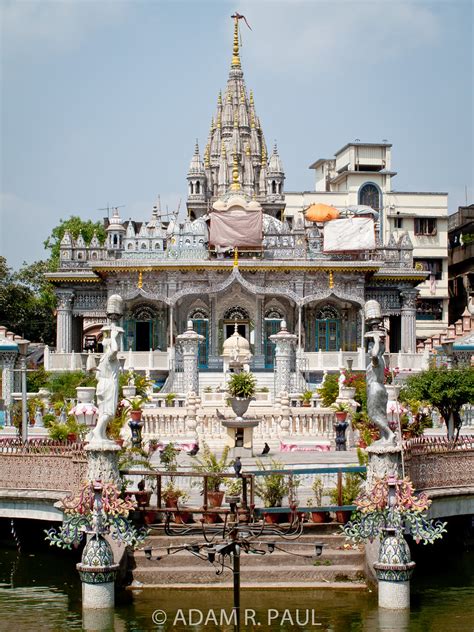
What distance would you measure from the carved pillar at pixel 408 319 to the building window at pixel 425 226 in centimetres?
1767

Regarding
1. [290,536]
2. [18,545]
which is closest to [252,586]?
[290,536]

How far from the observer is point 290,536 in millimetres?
17047

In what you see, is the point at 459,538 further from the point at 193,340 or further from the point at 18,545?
the point at 193,340

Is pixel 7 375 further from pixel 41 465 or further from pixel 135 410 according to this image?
pixel 41 465

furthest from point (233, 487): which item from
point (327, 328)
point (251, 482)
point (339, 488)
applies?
point (327, 328)

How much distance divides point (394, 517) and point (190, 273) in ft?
105

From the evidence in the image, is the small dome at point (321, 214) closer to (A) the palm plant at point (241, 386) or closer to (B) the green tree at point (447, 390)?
(A) the palm plant at point (241, 386)

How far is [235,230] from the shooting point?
47.2 meters

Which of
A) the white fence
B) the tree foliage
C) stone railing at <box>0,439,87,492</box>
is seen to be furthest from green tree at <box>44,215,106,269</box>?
stone railing at <box>0,439,87,492</box>

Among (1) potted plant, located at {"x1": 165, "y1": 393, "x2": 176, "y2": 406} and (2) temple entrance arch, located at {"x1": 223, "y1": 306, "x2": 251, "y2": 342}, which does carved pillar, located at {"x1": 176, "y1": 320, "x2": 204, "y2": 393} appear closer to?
(1) potted plant, located at {"x1": 165, "y1": 393, "x2": 176, "y2": 406}

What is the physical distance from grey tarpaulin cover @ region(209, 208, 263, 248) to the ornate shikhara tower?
456 inches

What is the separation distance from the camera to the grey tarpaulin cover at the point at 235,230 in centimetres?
4719

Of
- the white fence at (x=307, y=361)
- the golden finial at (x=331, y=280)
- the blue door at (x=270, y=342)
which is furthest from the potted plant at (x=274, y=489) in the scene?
the golden finial at (x=331, y=280)

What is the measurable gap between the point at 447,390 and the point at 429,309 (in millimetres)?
41055
